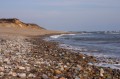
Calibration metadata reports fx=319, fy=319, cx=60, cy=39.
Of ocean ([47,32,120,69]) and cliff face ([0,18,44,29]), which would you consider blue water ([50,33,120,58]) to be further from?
cliff face ([0,18,44,29])

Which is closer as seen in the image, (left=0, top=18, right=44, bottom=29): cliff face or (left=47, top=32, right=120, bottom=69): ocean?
(left=47, top=32, right=120, bottom=69): ocean

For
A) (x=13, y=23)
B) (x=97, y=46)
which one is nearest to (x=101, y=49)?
(x=97, y=46)

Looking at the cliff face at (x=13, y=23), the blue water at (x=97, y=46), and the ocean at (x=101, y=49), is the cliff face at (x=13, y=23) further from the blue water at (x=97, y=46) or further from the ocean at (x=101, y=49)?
the ocean at (x=101, y=49)

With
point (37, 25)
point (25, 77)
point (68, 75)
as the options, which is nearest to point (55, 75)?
point (68, 75)

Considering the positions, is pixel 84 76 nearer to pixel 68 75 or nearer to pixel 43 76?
pixel 68 75

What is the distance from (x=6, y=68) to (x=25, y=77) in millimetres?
1202

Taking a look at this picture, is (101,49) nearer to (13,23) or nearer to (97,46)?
(97,46)

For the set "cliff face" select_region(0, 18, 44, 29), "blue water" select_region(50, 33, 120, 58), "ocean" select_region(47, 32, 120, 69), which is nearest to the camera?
"ocean" select_region(47, 32, 120, 69)

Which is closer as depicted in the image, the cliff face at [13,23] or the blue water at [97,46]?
the blue water at [97,46]

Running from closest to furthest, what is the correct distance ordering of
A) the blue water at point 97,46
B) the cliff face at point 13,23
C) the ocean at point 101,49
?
the ocean at point 101,49, the blue water at point 97,46, the cliff face at point 13,23

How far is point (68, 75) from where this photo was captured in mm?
8938

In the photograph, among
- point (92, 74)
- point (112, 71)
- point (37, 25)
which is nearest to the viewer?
point (92, 74)

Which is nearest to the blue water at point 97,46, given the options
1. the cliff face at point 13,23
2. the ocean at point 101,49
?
the ocean at point 101,49

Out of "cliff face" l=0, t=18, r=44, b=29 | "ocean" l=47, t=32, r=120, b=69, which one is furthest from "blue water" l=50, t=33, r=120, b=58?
"cliff face" l=0, t=18, r=44, b=29
